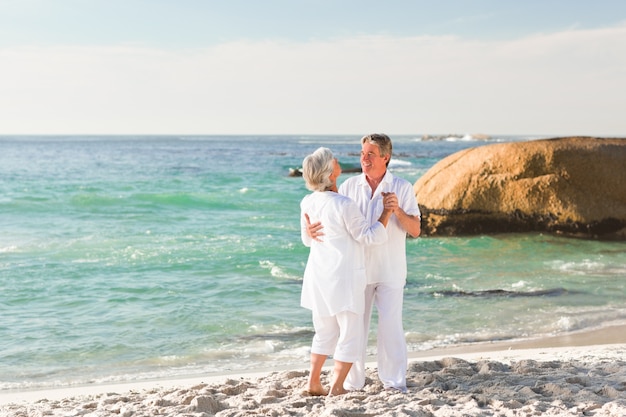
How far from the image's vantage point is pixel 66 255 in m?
13.5

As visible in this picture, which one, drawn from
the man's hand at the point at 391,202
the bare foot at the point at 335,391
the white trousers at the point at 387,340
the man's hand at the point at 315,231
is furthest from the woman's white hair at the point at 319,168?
the bare foot at the point at 335,391

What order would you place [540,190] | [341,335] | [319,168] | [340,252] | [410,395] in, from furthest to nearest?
[540,190] < [410,395] < [341,335] < [340,252] < [319,168]

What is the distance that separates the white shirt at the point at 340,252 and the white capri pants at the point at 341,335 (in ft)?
0.25

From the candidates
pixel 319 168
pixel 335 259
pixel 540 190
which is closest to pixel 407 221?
pixel 335 259

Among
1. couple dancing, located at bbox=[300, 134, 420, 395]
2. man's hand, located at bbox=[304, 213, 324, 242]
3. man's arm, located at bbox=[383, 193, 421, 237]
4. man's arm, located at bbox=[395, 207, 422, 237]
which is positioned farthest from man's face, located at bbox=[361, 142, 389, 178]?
man's hand, located at bbox=[304, 213, 324, 242]

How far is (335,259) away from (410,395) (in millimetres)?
1108

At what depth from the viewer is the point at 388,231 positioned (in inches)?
197

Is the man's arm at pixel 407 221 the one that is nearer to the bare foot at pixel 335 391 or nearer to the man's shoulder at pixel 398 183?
the man's shoulder at pixel 398 183

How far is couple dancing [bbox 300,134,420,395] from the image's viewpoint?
4.84 meters

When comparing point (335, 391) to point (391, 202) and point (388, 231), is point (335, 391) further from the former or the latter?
point (391, 202)

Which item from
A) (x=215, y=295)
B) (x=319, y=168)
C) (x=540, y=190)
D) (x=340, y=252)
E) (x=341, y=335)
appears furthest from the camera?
(x=540, y=190)

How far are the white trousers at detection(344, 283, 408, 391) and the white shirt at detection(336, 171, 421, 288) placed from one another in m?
0.09

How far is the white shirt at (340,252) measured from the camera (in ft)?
15.8

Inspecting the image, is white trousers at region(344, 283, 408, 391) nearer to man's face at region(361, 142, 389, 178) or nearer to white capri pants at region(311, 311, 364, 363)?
white capri pants at region(311, 311, 364, 363)
